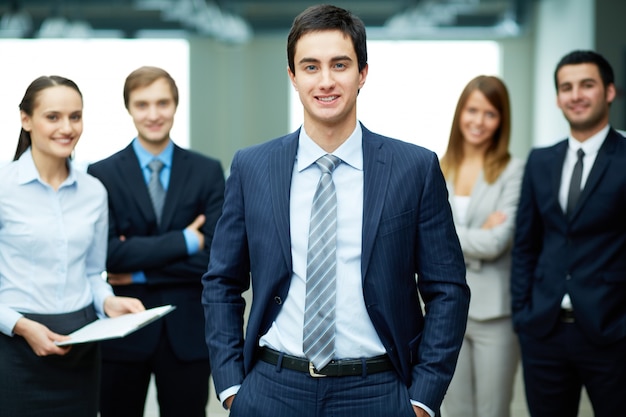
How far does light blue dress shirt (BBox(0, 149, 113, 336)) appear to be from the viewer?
9.20 ft

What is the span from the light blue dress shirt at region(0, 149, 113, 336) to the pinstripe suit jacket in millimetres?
772

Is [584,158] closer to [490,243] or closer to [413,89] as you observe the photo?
[490,243]

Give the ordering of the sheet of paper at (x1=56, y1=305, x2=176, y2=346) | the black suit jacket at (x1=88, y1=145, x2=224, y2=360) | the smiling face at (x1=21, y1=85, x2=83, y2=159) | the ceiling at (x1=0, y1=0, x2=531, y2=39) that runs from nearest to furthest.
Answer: the sheet of paper at (x1=56, y1=305, x2=176, y2=346)
the smiling face at (x1=21, y1=85, x2=83, y2=159)
the black suit jacket at (x1=88, y1=145, x2=224, y2=360)
the ceiling at (x1=0, y1=0, x2=531, y2=39)

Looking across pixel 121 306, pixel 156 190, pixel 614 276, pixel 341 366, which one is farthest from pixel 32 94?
pixel 614 276

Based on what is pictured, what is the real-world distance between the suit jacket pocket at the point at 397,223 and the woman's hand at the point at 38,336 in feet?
3.85

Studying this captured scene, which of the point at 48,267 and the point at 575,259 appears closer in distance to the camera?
the point at 48,267

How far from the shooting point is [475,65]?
45.6ft

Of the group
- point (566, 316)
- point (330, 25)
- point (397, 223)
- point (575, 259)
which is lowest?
point (566, 316)

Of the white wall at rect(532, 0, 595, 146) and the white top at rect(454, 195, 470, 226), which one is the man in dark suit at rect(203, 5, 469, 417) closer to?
the white top at rect(454, 195, 470, 226)

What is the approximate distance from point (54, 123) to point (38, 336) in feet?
2.25

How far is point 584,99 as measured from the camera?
3420 mm

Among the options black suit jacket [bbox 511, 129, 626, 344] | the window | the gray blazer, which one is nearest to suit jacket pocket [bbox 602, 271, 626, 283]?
black suit jacket [bbox 511, 129, 626, 344]

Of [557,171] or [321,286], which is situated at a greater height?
[557,171]

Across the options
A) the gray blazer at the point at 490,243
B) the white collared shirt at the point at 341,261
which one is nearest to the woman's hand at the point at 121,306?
the white collared shirt at the point at 341,261
